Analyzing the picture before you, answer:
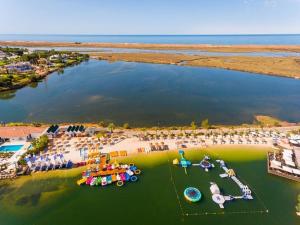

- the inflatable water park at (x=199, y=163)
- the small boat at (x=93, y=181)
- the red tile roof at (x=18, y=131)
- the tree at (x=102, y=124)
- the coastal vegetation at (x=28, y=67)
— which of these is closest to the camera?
the small boat at (x=93, y=181)

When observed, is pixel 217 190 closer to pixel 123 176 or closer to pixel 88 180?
pixel 123 176

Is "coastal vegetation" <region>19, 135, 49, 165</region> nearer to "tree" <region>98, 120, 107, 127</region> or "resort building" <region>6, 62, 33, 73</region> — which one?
"tree" <region>98, 120, 107, 127</region>

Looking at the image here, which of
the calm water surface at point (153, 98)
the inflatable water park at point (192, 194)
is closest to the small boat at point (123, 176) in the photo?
the inflatable water park at point (192, 194)

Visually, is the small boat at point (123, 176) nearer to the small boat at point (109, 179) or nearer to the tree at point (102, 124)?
the small boat at point (109, 179)

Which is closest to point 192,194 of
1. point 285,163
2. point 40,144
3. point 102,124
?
point 285,163

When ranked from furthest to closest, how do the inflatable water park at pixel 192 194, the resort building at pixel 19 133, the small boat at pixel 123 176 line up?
the resort building at pixel 19 133 → the small boat at pixel 123 176 → the inflatable water park at pixel 192 194

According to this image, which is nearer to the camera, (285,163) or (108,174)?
(108,174)
